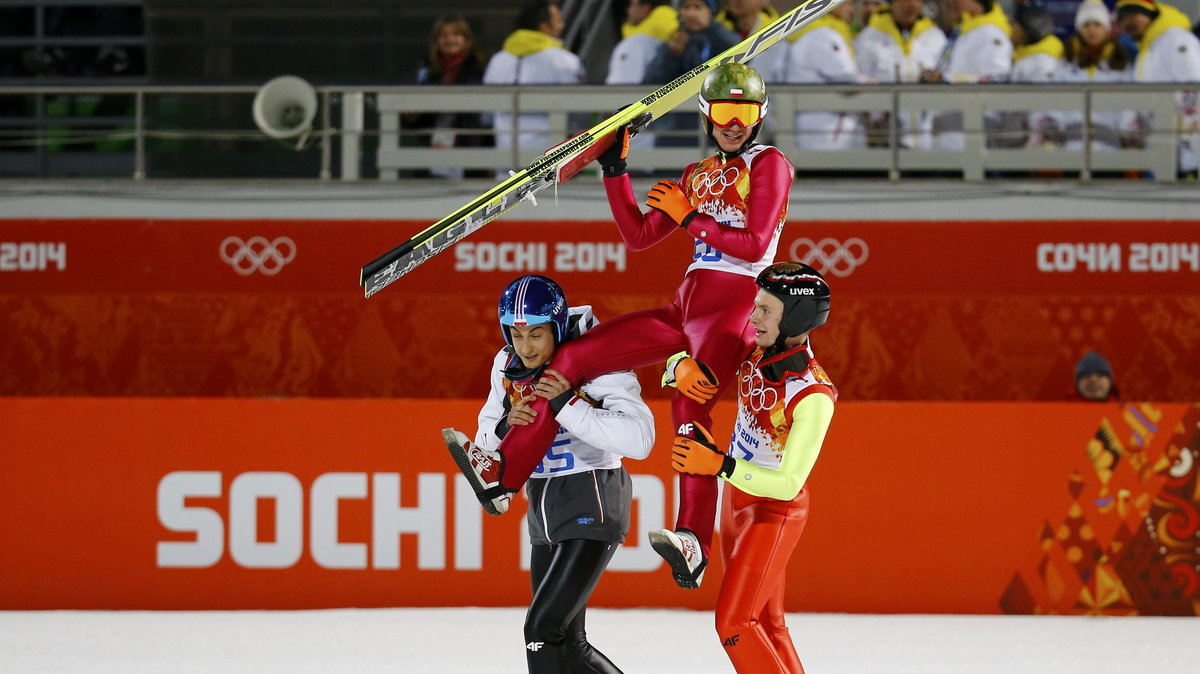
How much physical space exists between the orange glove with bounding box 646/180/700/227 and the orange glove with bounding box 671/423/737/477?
76 centimetres

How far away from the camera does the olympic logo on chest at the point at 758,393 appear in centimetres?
447

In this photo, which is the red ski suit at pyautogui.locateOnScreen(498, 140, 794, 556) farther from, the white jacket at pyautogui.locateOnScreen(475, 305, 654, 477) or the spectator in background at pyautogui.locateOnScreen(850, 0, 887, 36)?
the spectator in background at pyautogui.locateOnScreen(850, 0, 887, 36)

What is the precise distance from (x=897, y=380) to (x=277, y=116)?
15.0 feet

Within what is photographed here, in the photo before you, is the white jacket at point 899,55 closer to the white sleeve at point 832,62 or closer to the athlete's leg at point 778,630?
the white sleeve at point 832,62

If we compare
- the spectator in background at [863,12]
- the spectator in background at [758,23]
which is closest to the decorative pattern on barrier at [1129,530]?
the spectator in background at [758,23]

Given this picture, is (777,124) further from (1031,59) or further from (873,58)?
(1031,59)

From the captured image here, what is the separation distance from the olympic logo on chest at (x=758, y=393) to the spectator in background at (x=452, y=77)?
6.08m

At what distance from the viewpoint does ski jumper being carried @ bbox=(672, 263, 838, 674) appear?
4.29 metres

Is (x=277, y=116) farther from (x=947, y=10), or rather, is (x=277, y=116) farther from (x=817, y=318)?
(x=817, y=318)

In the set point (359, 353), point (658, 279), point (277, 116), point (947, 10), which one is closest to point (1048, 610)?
point (658, 279)

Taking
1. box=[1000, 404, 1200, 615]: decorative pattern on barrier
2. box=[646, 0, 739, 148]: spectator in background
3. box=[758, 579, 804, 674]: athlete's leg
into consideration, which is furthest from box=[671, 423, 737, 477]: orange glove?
box=[646, 0, 739, 148]: spectator in background

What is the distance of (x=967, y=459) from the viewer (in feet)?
27.1

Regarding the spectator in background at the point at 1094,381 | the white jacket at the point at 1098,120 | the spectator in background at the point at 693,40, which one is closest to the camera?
the spectator in background at the point at 1094,381

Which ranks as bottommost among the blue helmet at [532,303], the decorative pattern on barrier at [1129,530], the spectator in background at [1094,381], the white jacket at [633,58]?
the decorative pattern on barrier at [1129,530]
